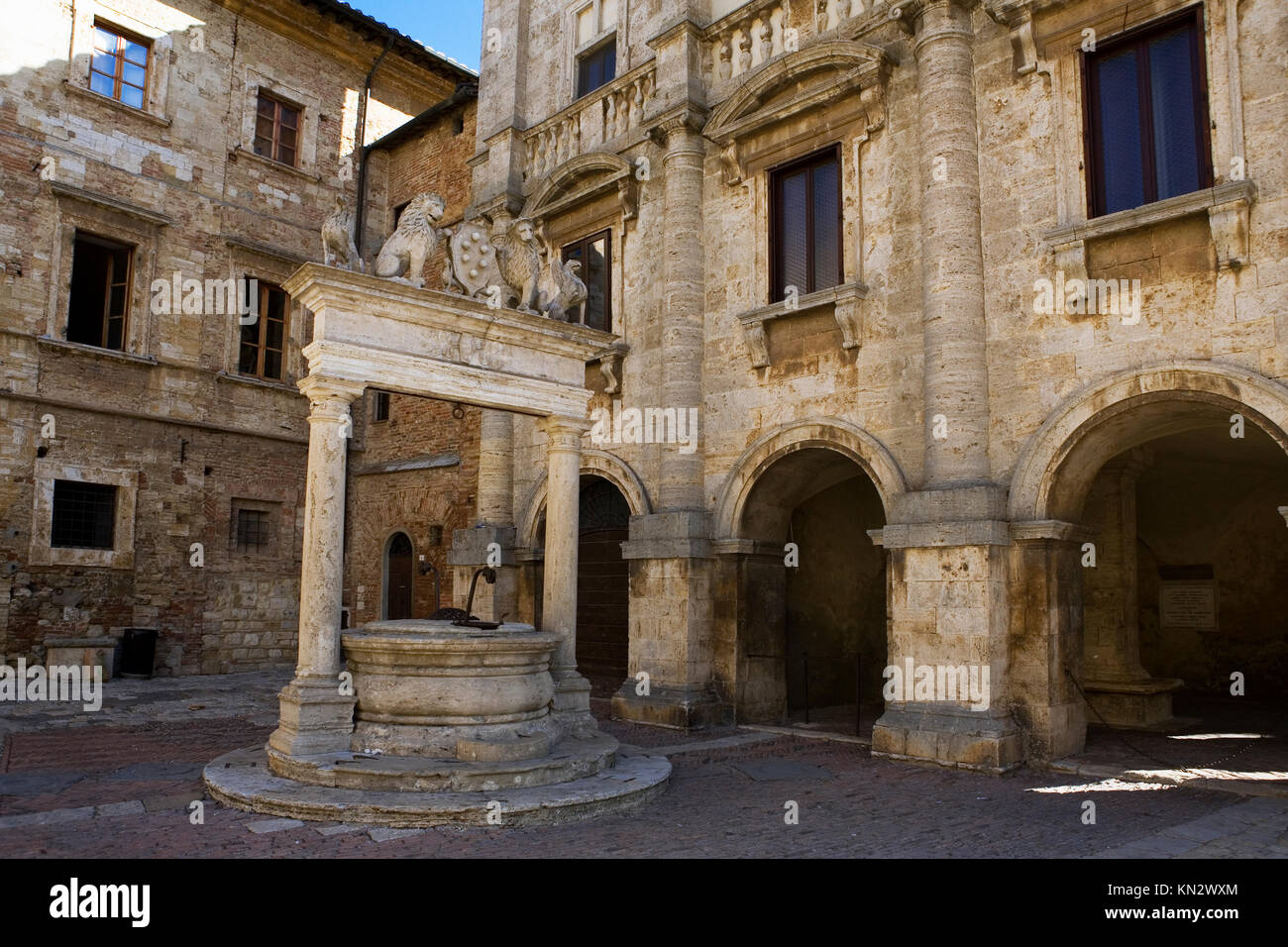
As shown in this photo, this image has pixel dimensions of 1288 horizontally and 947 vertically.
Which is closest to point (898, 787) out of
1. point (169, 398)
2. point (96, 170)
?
point (169, 398)

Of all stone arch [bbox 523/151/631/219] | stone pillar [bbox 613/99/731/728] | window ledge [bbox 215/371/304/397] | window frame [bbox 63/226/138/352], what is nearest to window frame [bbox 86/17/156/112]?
window frame [bbox 63/226/138/352]

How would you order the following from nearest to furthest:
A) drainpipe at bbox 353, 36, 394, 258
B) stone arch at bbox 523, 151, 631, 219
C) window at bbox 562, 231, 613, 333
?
stone arch at bbox 523, 151, 631, 219
window at bbox 562, 231, 613, 333
drainpipe at bbox 353, 36, 394, 258

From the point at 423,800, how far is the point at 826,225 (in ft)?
24.8

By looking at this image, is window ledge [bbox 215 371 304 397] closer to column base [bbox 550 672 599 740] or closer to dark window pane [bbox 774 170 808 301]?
dark window pane [bbox 774 170 808 301]

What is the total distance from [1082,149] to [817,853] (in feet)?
22.0

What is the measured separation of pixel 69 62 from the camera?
1579 cm

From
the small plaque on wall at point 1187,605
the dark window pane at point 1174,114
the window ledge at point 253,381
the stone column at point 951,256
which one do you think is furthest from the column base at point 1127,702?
the window ledge at point 253,381

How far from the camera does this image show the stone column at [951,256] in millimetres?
9141

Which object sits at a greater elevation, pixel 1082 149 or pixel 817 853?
pixel 1082 149

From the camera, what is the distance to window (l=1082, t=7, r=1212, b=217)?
8.42 m

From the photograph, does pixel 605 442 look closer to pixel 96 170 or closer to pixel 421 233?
pixel 421 233

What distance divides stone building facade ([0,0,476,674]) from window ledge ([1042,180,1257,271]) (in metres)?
10.6

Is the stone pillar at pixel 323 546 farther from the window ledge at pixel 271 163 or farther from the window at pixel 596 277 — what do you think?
the window ledge at pixel 271 163

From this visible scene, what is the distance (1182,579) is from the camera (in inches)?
589
